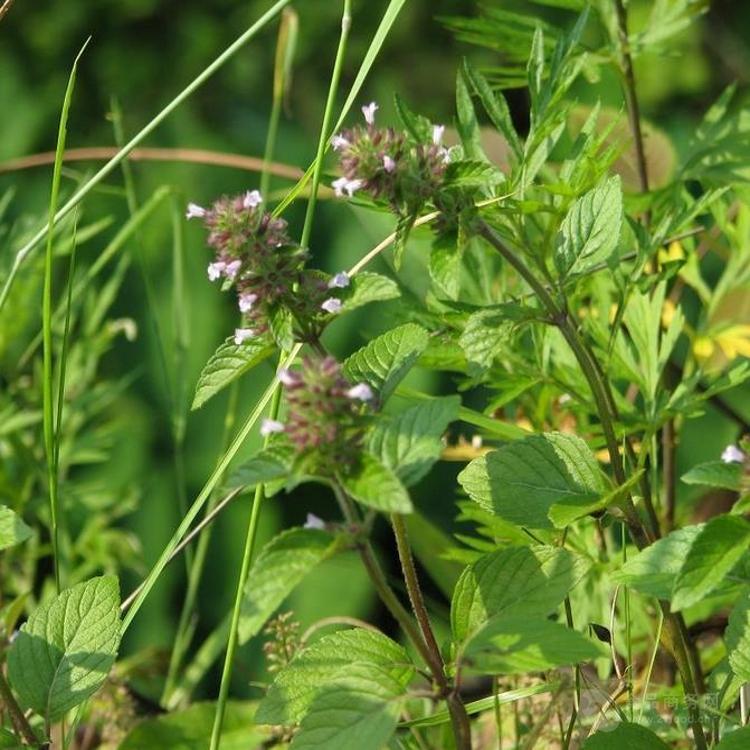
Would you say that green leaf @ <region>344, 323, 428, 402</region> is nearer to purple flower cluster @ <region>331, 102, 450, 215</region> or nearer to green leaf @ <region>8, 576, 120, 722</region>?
purple flower cluster @ <region>331, 102, 450, 215</region>

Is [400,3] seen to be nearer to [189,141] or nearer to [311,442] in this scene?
[311,442]

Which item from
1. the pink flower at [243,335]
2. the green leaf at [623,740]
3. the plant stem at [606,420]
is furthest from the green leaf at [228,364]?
the green leaf at [623,740]

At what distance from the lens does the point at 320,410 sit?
0.48 m

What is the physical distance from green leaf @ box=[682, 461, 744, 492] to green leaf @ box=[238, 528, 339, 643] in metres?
0.14

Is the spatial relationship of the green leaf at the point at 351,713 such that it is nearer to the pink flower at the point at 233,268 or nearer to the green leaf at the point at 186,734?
the pink flower at the point at 233,268

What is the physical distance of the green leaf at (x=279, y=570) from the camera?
0.46m

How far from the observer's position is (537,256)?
25.8 inches

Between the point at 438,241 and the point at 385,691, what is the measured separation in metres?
0.20

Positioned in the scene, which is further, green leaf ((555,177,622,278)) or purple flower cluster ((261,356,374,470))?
green leaf ((555,177,622,278))

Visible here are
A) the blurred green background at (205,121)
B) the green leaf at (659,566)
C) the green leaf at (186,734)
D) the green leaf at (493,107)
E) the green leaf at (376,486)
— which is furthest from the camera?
the blurred green background at (205,121)

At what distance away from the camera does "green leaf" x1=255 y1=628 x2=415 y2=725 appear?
58 cm

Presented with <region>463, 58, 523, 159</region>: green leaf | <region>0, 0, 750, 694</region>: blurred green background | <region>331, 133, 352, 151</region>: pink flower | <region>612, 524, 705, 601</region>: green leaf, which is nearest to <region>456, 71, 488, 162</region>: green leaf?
<region>463, 58, 523, 159</region>: green leaf

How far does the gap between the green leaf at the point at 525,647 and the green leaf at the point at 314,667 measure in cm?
7

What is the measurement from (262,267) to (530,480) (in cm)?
17
